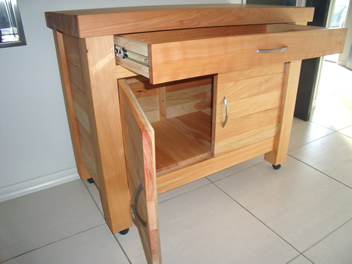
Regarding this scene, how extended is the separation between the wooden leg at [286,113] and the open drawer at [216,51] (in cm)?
17

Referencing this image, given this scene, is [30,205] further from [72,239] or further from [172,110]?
[172,110]

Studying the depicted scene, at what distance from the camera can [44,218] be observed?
1023 millimetres

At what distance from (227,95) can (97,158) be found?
17.7 inches

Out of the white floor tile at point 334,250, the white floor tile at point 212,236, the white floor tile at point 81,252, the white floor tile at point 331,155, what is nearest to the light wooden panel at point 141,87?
the white floor tile at point 212,236

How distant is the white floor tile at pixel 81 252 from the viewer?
0.85m

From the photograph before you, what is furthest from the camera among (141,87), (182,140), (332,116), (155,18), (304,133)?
(332,116)

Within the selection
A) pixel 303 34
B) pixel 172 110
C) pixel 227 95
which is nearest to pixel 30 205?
pixel 172 110

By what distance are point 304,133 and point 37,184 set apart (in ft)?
4.49

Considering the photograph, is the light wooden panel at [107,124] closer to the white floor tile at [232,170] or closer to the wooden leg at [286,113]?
the white floor tile at [232,170]

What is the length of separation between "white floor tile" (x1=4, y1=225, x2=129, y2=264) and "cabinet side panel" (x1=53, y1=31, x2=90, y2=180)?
30 centimetres

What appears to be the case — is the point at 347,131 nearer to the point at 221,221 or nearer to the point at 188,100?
the point at 188,100

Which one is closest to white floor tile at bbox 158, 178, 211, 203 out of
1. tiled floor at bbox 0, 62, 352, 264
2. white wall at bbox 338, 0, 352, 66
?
tiled floor at bbox 0, 62, 352, 264

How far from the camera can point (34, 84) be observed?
1044 millimetres

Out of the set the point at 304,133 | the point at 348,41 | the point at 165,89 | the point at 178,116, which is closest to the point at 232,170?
the point at 178,116
